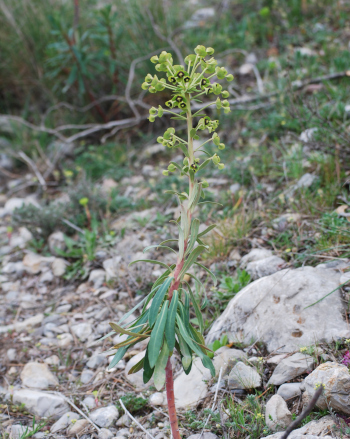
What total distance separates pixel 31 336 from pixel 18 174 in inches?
109

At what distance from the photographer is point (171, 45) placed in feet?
13.5

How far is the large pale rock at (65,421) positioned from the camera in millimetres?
1730

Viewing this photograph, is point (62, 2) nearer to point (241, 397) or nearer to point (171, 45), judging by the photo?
point (171, 45)

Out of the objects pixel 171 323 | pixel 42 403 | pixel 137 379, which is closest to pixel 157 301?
pixel 171 323

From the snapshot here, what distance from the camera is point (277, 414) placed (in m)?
1.42

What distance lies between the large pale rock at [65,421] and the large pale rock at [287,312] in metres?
0.74

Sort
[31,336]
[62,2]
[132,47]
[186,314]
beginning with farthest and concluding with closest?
[62,2]
[132,47]
[31,336]
[186,314]

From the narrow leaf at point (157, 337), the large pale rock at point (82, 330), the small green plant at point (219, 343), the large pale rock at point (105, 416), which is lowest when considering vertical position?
the large pale rock at point (82, 330)

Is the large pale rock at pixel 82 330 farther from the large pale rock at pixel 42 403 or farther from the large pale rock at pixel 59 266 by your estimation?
the large pale rock at pixel 59 266

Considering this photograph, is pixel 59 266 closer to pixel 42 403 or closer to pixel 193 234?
pixel 42 403

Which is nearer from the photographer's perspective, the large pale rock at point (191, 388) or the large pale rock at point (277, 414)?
the large pale rock at point (277, 414)

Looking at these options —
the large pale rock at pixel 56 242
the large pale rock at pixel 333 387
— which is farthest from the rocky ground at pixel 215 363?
the large pale rock at pixel 56 242

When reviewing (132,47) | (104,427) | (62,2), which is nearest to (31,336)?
(104,427)

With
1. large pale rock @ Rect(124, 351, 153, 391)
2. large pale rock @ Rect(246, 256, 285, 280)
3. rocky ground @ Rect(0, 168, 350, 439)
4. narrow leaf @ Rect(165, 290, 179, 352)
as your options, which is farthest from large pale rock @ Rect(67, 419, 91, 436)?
large pale rock @ Rect(246, 256, 285, 280)
